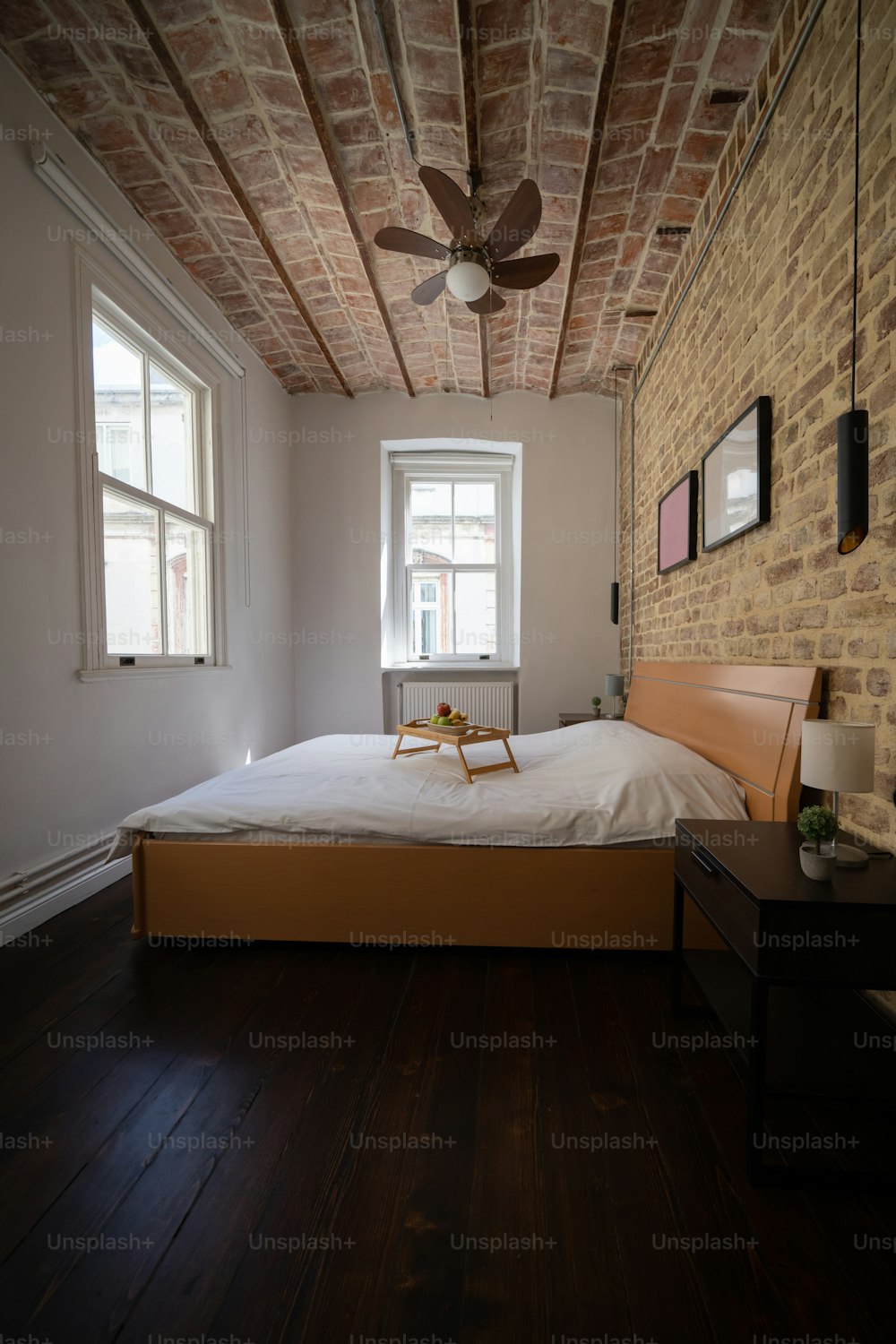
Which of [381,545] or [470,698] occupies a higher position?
[381,545]

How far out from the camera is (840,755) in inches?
54.6

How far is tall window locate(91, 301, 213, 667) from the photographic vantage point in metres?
3.16

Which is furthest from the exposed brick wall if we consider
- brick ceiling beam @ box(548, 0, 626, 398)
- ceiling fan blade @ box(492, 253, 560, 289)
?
ceiling fan blade @ box(492, 253, 560, 289)

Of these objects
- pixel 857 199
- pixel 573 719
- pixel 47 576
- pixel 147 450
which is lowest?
pixel 573 719

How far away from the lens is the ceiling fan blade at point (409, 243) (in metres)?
2.73

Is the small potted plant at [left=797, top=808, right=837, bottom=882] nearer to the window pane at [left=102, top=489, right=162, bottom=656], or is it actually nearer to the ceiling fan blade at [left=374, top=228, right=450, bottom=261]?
the ceiling fan blade at [left=374, top=228, right=450, bottom=261]

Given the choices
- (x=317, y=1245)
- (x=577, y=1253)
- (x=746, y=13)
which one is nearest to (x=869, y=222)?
(x=746, y=13)

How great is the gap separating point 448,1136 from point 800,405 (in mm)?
2458

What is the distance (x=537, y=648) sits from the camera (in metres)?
5.44

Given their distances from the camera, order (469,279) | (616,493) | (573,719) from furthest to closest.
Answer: (616,493) < (573,719) < (469,279)

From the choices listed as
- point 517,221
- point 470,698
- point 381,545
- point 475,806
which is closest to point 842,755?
point 475,806

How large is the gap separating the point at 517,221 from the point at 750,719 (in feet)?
7.53

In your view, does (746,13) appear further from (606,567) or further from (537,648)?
(537,648)

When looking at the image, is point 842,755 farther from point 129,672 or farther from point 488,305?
point 129,672
